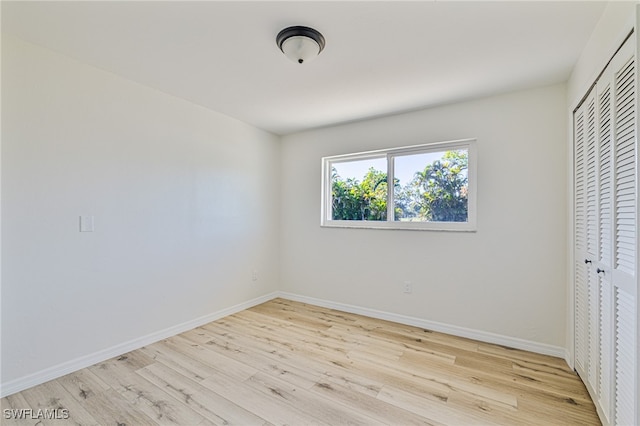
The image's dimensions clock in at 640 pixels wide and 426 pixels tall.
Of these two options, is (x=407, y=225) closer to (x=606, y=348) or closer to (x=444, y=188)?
(x=444, y=188)

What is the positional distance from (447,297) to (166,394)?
8.22 feet

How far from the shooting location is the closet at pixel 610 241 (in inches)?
48.3

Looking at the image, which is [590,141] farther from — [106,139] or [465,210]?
[106,139]

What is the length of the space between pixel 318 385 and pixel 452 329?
1.57m

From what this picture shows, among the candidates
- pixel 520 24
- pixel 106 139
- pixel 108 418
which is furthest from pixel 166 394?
pixel 520 24

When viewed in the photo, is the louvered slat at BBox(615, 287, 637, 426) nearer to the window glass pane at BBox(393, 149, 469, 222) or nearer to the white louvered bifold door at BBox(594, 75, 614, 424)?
the white louvered bifold door at BBox(594, 75, 614, 424)

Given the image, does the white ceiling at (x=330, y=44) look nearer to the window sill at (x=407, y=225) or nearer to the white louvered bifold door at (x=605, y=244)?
the white louvered bifold door at (x=605, y=244)

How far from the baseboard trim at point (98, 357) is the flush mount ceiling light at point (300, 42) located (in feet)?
8.68

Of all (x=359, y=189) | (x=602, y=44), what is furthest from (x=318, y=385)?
(x=602, y=44)

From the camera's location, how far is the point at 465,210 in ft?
8.95

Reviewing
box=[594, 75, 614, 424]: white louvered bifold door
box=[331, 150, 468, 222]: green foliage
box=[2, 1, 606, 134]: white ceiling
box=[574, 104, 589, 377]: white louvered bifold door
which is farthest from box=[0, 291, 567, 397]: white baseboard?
box=[2, 1, 606, 134]: white ceiling

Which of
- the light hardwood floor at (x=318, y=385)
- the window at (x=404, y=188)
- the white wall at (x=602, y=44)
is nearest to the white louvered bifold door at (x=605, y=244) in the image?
the white wall at (x=602, y=44)

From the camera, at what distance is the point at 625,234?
1.29 m

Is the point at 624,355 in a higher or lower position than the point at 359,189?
lower
